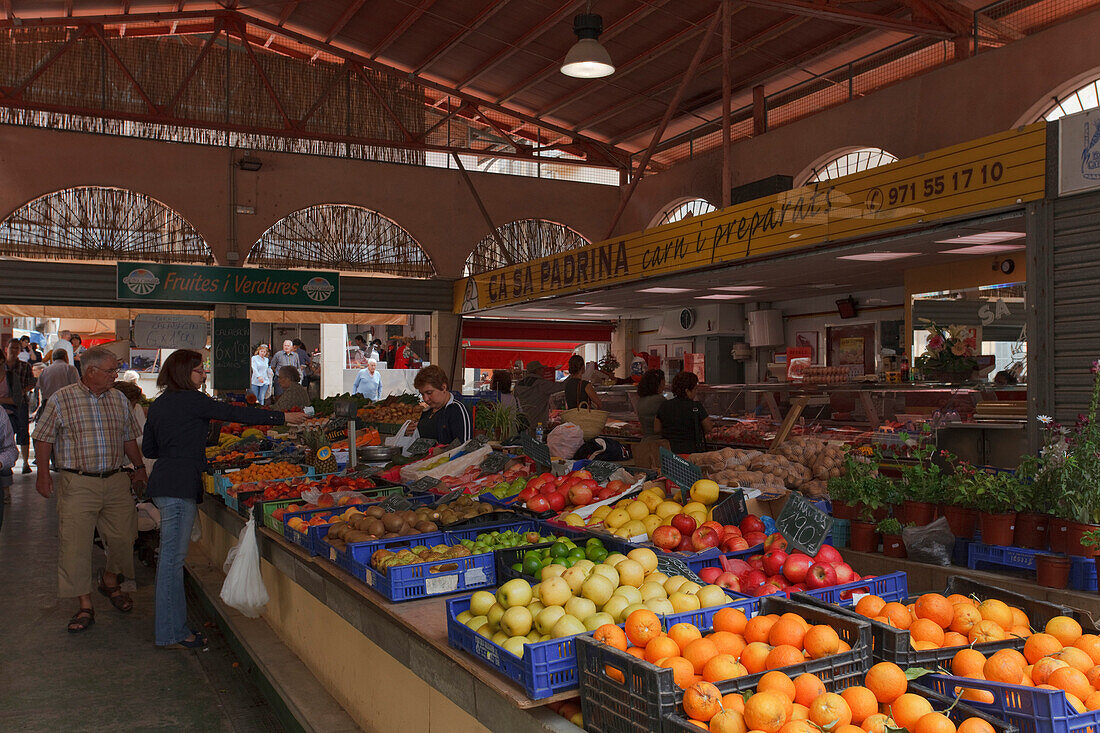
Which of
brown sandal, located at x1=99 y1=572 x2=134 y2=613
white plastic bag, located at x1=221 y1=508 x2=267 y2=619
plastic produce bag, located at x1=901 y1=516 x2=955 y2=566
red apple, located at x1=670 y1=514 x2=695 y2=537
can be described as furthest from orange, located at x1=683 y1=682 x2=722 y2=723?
brown sandal, located at x1=99 y1=572 x2=134 y2=613

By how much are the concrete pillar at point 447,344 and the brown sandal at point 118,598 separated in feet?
26.5

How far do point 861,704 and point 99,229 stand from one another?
13.4m

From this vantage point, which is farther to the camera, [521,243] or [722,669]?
[521,243]

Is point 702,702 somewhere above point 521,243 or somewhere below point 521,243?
below

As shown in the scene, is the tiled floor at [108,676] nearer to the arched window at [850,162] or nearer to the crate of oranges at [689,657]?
the crate of oranges at [689,657]

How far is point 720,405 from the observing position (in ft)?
27.0

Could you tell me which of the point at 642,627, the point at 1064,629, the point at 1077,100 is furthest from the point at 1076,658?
the point at 1077,100

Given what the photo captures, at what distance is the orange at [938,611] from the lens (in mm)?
2391

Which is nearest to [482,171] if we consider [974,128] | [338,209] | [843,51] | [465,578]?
[338,209]

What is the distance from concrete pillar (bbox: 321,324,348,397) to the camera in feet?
69.1

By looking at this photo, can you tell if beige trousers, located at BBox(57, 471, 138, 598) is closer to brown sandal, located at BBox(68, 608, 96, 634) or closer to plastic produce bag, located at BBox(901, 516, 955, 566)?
brown sandal, located at BBox(68, 608, 96, 634)

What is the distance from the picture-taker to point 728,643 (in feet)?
7.13

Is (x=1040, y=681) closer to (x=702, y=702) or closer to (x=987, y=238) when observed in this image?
(x=702, y=702)

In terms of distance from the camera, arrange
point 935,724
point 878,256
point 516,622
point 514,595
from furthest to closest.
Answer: point 878,256 → point 514,595 → point 516,622 → point 935,724
